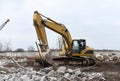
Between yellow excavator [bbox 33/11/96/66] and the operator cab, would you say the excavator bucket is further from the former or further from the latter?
the operator cab

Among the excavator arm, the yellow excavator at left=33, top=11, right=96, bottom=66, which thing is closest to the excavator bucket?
the excavator arm

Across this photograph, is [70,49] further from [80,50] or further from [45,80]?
[45,80]

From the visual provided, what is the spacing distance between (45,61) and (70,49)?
4.96 metres

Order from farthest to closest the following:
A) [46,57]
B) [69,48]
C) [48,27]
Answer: [69,48] → [48,27] → [46,57]

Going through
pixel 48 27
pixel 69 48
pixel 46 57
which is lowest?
pixel 46 57

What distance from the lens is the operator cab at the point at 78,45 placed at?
29.6 m

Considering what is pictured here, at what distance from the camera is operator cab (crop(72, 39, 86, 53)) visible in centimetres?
2961

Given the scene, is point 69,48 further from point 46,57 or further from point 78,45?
point 46,57

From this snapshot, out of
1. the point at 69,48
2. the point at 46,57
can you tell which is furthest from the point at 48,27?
the point at 46,57

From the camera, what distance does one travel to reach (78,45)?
2973cm

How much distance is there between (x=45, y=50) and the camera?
84.3 feet

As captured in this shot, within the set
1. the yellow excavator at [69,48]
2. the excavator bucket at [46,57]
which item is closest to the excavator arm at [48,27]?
the yellow excavator at [69,48]

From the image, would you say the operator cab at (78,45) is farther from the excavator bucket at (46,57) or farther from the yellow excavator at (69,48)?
the excavator bucket at (46,57)

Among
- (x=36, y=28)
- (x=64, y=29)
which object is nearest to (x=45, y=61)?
(x=36, y=28)
